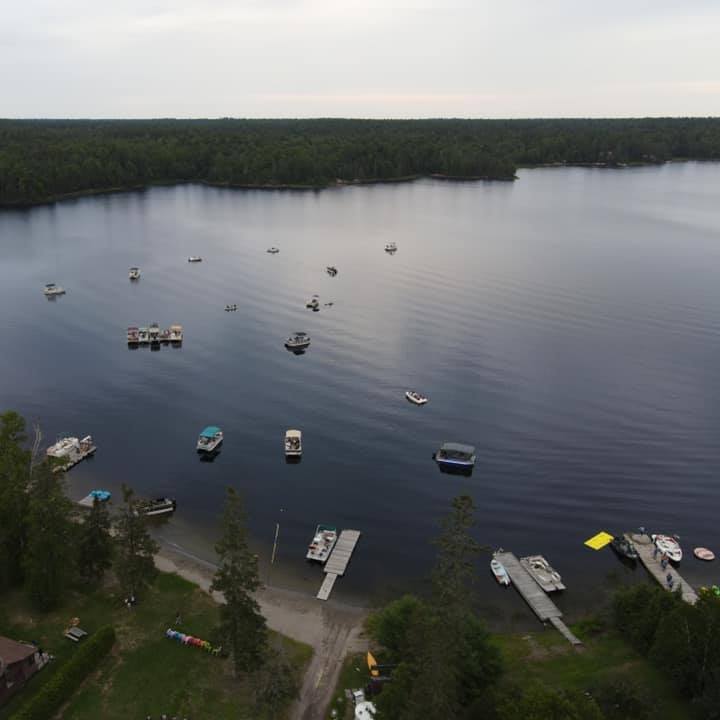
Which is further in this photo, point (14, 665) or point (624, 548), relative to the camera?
point (624, 548)

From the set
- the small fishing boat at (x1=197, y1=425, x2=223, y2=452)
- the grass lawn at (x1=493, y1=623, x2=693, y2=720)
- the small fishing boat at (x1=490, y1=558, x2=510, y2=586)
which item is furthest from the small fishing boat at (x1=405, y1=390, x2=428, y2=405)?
the grass lawn at (x1=493, y1=623, x2=693, y2=720)

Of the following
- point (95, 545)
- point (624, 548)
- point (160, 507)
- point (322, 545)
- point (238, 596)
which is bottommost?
point (160, 507)

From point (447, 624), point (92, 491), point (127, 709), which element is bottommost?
point (92, 491)

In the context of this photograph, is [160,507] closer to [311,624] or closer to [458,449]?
[311,624]

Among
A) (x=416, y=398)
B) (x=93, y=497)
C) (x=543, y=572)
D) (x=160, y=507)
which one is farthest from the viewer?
(x=416, y=398)

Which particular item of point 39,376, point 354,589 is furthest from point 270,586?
point 39,376

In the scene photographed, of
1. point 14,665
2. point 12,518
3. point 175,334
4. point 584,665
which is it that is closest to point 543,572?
point 584,665

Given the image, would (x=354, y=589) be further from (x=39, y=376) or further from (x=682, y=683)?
(x=39, y=376)
